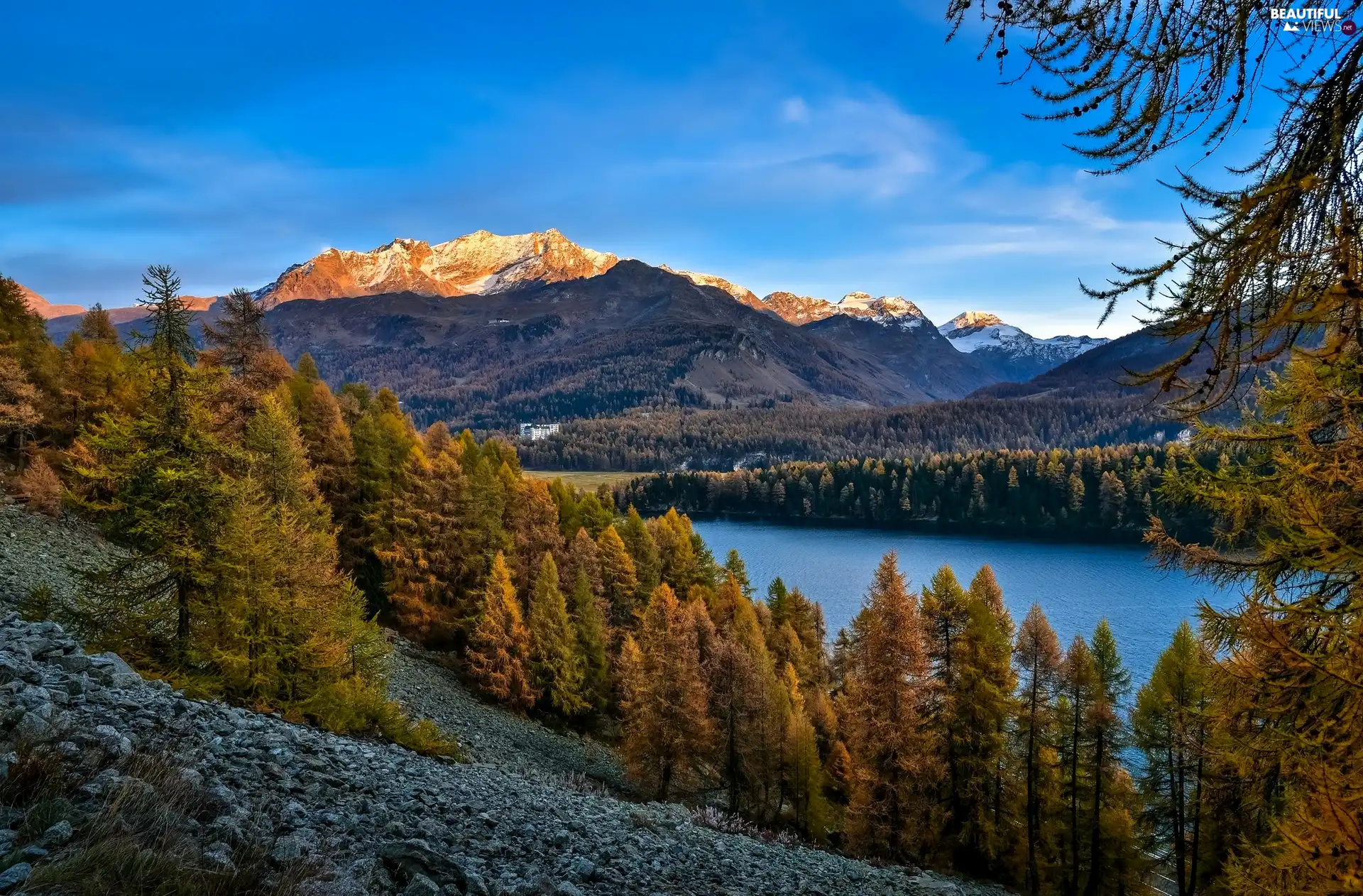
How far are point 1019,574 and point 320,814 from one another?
85613mm

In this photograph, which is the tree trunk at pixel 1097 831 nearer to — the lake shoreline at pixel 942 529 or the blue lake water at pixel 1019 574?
the blue lake water at pixel 1019 574

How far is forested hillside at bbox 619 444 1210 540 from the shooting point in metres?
117

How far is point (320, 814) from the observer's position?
7871mm

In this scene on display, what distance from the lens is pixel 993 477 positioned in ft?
448

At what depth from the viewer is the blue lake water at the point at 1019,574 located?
5528 centimetres

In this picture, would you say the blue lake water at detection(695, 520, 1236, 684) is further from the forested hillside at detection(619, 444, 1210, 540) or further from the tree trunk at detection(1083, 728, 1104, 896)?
the tree trunk at detection(1083, 728, 1104, 896)

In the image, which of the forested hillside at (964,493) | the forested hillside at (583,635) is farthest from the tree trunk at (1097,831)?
the forested hillside at (964,493)

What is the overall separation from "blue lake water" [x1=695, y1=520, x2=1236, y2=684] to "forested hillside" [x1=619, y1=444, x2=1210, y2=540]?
14.7 metres

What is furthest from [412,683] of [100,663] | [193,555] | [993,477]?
[993,477]

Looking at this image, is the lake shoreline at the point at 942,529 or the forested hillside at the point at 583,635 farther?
the lake shoreline at the point at 942,529

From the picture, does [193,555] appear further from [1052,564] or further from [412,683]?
[1052,564]

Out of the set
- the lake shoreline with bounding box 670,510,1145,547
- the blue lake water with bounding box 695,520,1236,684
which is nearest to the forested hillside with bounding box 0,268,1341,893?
the blue lake water with bounding box 695,520,1236,684

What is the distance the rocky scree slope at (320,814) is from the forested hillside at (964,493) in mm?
115181

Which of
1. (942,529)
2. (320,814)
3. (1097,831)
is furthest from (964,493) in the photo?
(320,814)
